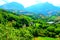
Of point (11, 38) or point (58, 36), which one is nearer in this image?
point (11, 38)

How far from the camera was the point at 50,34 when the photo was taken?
56594 mm

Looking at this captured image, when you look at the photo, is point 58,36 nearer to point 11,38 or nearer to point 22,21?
point 22,21

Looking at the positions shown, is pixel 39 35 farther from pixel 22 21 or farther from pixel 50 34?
pixel 22 21

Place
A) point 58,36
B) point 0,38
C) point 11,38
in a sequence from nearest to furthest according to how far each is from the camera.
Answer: point 0,38, point 11,38, point 58,36

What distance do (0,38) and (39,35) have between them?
3195 centimetres

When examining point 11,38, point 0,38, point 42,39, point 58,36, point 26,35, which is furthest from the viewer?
point 58,36

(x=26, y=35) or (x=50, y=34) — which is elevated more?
(x=26, y=35)

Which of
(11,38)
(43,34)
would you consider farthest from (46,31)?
(11,38)

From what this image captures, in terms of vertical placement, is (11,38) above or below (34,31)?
above

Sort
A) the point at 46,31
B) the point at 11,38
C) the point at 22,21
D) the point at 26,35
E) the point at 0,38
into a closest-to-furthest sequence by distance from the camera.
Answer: the point at 0,38 → the point at 11,38 → the point at 26,35 → the point at 46,31 → the point at 22,21

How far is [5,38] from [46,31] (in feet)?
111

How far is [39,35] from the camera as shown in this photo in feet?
184

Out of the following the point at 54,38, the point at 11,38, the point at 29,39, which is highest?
the point at 11,38

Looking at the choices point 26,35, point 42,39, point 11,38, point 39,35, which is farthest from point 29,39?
point 39,35
